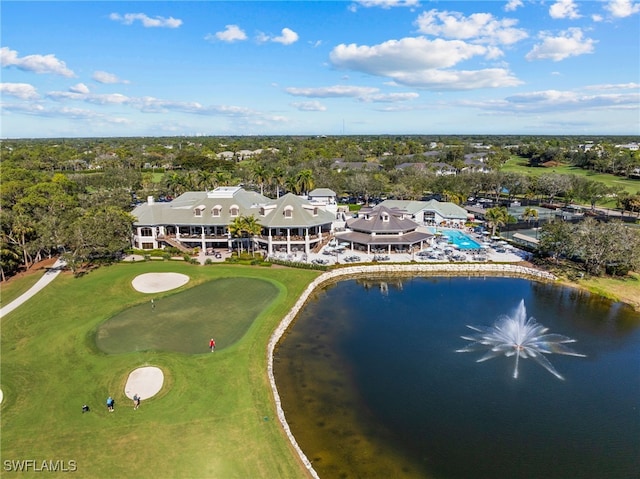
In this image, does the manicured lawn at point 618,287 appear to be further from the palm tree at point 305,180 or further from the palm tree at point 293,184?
the palm tree at point 293,184

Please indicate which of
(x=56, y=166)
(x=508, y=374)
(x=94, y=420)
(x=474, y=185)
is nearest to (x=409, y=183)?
(x=474, y=185)

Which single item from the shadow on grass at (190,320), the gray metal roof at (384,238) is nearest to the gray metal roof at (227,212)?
the gray metal roof at (384,238)

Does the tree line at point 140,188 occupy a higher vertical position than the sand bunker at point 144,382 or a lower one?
higher

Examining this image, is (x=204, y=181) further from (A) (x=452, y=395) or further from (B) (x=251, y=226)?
(A) (x=452, y=395)

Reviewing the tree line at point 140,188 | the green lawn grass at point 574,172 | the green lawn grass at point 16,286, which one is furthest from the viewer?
the green lawn grass at point 574,172

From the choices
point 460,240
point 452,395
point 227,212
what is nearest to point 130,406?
point 452,395

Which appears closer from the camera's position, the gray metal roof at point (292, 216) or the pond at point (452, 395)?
the pond at point (452, 395)

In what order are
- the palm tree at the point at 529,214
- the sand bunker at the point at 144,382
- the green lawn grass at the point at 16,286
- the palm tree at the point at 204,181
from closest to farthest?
the sand bunker at the point at 144,382
the green lawn grass at the point at 16,286
the palm tree at the point at 529,214
the palm tree at the point at 204,181
